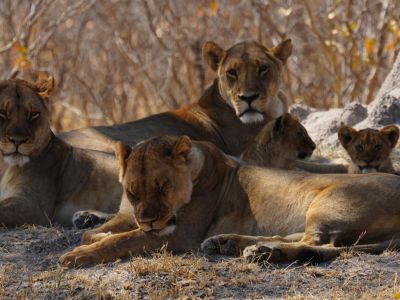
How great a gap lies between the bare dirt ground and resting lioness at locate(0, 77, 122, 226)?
159cm

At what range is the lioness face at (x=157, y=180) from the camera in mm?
5184

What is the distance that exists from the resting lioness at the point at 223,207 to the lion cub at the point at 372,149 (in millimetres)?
1634

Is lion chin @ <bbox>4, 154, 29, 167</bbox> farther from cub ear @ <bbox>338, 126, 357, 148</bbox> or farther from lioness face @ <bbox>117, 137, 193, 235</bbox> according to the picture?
cub ear @ <bbox>338, 126, 357, 148</bbox>

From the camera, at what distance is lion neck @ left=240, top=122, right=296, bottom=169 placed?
24.3 feet

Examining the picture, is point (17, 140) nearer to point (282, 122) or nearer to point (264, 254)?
point (282, 122)

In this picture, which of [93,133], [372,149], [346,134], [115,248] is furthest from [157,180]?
[93,133]

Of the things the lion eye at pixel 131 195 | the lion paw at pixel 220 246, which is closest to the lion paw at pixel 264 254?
the lion paw at pixel 220 246

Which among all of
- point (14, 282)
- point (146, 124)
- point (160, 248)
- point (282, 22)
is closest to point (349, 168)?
point (146, 124)

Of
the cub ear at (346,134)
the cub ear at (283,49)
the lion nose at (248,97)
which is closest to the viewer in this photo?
the cub ear at (346,134)

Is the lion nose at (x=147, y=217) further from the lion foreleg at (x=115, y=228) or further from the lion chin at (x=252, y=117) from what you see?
the lion chin at (x=252, y=117)

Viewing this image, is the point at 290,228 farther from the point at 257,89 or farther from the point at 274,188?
the point at 257,89

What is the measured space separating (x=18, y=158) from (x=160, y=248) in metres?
1.97

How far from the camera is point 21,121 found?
6844mm

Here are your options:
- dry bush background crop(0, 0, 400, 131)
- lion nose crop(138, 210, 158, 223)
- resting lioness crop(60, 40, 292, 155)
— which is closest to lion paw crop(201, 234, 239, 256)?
lion nose crop(138, 210, 158, 223)
